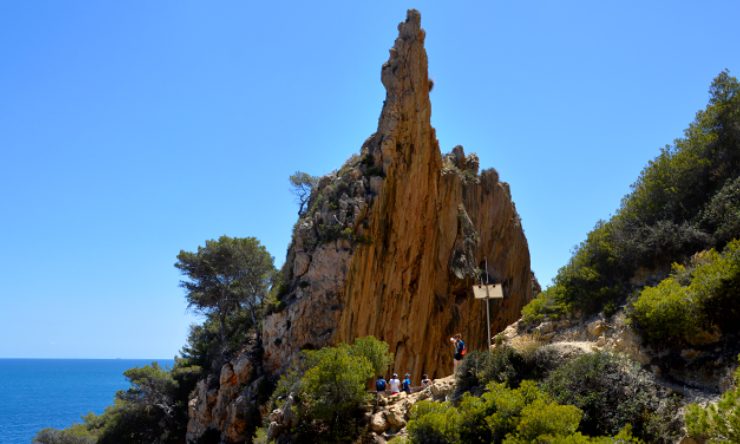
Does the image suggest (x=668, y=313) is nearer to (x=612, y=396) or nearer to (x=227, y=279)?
(x=612, y=396)

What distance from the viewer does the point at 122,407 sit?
144ft

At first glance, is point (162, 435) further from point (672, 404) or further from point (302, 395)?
point (672, 404)

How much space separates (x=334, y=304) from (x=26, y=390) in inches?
6414

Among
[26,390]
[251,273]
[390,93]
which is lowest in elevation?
[26,390]

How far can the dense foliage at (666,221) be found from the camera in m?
18.7

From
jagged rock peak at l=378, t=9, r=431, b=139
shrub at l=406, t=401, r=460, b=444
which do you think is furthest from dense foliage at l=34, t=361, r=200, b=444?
shrub at l=406, t=401, r=460, b=444

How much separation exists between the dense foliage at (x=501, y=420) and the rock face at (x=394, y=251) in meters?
17.3

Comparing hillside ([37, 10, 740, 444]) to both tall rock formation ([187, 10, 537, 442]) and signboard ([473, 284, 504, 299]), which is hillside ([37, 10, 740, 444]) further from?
signboard ([473, 284, 504, 299])

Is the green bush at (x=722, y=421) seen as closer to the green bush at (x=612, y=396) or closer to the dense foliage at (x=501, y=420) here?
the dense foliage at (x=501, y=420)

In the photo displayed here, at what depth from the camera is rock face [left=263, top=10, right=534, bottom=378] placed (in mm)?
33312

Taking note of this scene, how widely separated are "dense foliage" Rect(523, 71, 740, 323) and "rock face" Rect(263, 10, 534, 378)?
13790 millimetres

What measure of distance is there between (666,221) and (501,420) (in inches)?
394

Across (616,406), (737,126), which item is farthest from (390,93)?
(616,406)

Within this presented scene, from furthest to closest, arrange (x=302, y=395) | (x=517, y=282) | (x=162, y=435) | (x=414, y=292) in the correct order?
(x=517, y=282) → (x=162, y=435) → (x=414, y=292) → (x=302, y=395)
